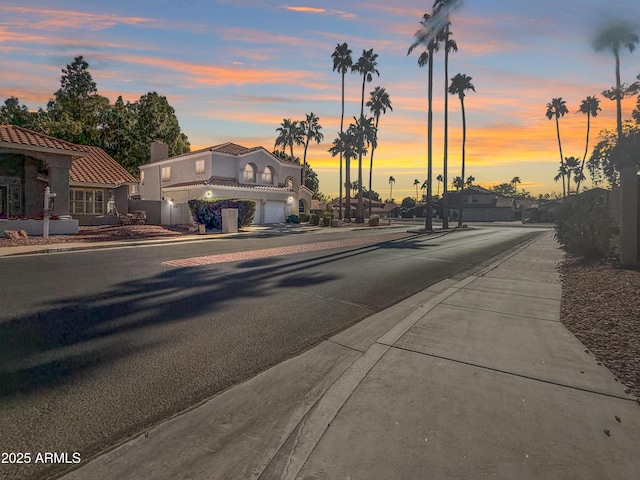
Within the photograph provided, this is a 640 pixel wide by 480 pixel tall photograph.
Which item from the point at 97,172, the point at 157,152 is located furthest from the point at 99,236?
the point at 157,152

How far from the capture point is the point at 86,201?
27.2 meters

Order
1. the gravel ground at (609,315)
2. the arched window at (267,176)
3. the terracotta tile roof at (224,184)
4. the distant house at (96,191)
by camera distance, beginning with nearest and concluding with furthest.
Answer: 1. the gravel ground at (609,315)
2. the distant house at (96,191)
3. the terracotta tile roof at (224,184)
4. the arched window at (267,176)

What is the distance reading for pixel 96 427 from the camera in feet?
9.08

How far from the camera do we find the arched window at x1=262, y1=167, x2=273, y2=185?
131 feet

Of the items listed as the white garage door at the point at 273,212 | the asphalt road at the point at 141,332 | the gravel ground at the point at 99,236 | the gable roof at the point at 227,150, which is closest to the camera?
the asphalt road at the point at 141,332

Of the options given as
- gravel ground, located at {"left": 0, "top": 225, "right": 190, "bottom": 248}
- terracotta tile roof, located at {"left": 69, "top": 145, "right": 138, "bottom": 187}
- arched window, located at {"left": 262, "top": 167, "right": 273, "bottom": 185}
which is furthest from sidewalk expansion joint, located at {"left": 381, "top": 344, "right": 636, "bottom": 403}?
arched window, located at {"left": 262, "top": 167, "right": 273, "bottom": 185}

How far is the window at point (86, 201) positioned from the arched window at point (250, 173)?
13773mm

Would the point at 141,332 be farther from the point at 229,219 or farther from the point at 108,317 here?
the point at 229,219

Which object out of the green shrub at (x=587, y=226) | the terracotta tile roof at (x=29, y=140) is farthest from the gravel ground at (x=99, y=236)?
the green shrub at (x=587, y=226)

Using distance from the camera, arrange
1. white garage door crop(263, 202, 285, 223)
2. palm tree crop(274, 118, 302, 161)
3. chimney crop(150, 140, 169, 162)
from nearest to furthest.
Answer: white garage door crop(263, 202, 285, 223)
chimney crop(150, 140, 169, 162)
palm tree crop(274, 118, 302, 161)

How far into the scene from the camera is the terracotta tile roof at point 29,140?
1816 cm

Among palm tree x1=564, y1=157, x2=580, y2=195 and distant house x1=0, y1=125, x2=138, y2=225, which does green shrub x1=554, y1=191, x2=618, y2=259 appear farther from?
palm tree x1=564, y1=157, x2=580, y2=195

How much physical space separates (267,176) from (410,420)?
38878 millimetres

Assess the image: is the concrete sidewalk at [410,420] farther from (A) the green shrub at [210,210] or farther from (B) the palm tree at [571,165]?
(B) the palm tree at [571,165]
